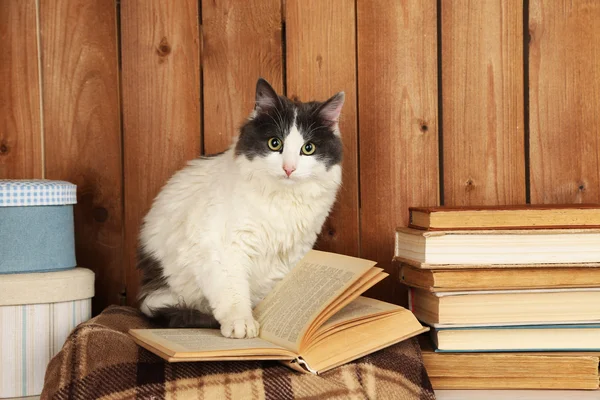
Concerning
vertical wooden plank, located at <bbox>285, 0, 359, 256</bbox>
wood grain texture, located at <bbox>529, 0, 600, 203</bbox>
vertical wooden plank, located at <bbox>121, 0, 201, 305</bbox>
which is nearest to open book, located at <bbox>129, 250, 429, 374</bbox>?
vertical wooden plank, located at <bbox>285, 0, 359, 256</bbox>

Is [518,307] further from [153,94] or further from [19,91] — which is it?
[19,91]

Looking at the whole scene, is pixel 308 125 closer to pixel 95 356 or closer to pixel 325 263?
pixel 325 263

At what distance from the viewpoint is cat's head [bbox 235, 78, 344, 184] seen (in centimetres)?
118

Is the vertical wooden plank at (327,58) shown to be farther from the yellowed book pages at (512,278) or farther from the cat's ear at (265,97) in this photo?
the yellowed book pages at (512,278)

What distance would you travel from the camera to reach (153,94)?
148 cm

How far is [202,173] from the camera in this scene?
1.33m

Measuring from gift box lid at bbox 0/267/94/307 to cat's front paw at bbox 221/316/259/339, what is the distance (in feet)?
1.26

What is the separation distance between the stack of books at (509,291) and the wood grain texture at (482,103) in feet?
1.25

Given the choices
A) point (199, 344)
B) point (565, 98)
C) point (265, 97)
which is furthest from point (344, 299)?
point (565, 98)

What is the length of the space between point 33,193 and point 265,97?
0.54 metres

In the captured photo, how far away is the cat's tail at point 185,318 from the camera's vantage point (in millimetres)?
1103

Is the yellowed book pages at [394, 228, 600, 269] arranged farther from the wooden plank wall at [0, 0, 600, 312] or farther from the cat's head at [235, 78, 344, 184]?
the wooden plank wall at [0, 0, 600, 312]

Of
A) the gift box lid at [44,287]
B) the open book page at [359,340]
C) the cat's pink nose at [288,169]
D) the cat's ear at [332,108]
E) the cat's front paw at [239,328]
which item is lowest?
the open book page at [359,340]

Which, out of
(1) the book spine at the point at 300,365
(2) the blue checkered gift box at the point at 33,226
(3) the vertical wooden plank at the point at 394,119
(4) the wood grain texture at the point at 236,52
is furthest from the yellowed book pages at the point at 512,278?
(2) the blue checkered gift box at the point at 33,226
